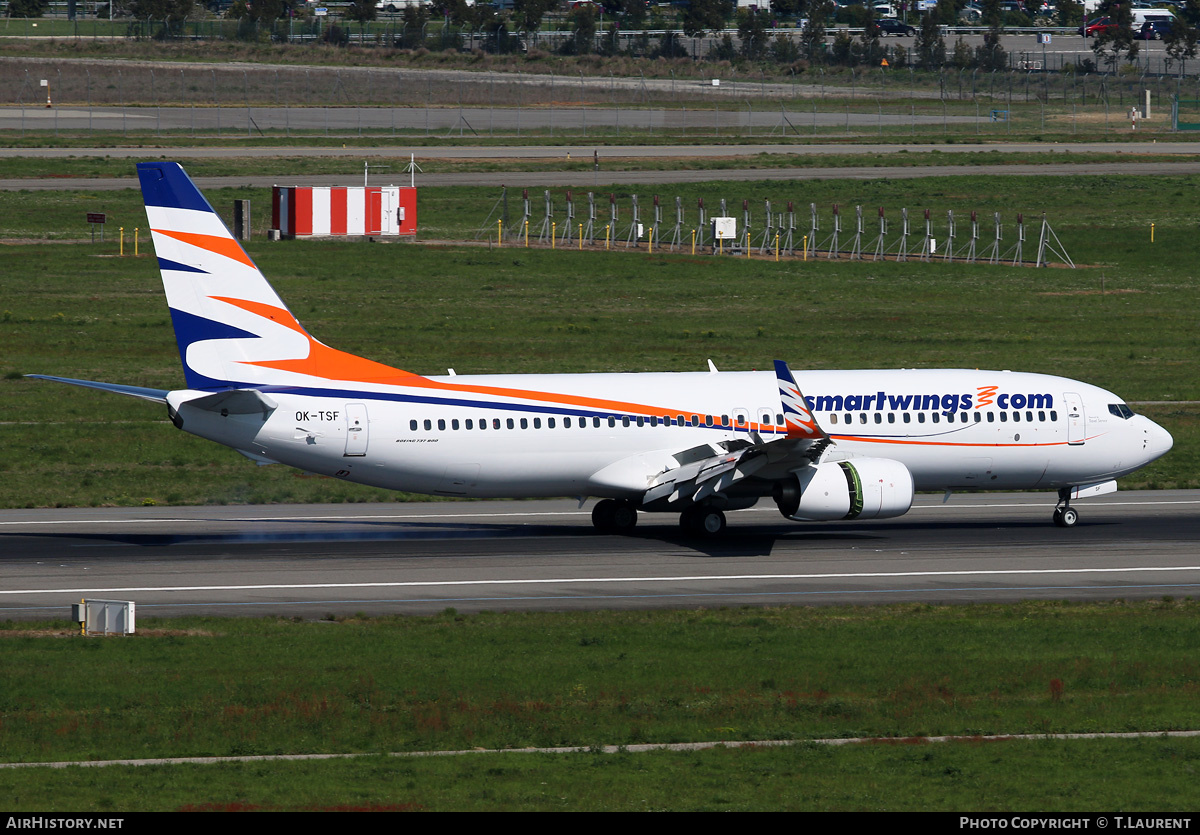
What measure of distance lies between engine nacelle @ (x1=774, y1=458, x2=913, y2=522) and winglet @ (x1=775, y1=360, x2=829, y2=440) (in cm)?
122

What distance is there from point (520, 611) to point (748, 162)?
333 ft

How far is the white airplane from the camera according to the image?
38.2 m

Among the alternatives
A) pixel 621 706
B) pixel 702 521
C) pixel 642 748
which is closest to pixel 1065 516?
pixel 702 521

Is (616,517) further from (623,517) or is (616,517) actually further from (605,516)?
(605,516)

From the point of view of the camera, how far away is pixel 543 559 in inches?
1512

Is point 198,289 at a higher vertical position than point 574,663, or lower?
higher

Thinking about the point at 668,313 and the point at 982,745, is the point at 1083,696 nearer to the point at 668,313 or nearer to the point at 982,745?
the point at 982,745

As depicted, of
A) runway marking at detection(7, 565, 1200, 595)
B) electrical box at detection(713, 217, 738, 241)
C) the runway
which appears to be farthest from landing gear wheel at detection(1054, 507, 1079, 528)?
electrical box at detection(713, 217, 738, 241)

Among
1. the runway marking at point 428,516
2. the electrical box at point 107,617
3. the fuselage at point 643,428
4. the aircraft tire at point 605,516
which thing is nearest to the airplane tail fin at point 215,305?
the fuselage at point 643,428

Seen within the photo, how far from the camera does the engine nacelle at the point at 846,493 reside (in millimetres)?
38438

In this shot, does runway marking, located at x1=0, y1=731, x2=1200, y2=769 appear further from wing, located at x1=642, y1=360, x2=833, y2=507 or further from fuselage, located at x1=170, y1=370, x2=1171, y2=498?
fuselage, located at x1=170, y1=370, x2=1171, y2=498

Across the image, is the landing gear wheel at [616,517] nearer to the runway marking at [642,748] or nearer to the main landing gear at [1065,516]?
the main landing gear at [1065,516]

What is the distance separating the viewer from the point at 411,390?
3922 centimetres
